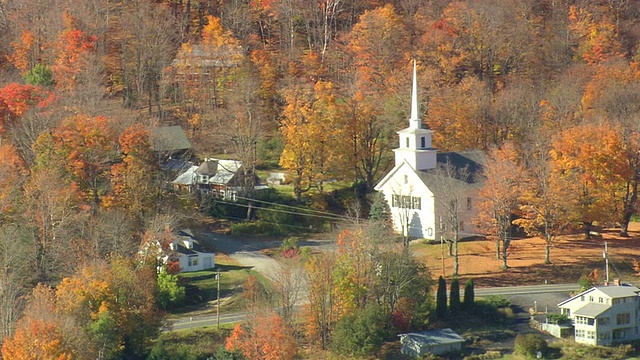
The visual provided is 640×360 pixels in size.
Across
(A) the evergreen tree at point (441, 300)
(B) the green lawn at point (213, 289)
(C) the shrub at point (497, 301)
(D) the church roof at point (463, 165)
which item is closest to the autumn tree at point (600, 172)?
(D) the church roof at point (463, 165)

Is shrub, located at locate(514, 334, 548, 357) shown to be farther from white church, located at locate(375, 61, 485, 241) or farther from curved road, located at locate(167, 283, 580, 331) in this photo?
white church, located at locate(375, 61, 485, 241)

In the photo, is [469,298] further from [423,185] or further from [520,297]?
[423,185]

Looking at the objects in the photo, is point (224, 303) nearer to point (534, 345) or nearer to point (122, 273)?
point (122, 273)

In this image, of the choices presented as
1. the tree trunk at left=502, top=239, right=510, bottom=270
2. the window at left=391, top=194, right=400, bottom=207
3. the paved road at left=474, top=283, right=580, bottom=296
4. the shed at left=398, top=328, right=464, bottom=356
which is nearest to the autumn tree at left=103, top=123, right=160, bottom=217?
the window at left=391, top=194, right=400, bottom=207

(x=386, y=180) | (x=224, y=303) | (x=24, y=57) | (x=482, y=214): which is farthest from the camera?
(x=24, y=57)

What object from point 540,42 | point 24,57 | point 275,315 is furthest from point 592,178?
point 24,57

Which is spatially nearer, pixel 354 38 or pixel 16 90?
pixel 16 90
